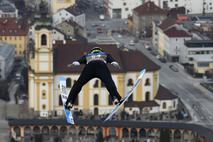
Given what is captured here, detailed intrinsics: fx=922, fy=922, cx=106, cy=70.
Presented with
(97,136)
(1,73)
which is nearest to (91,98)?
(97,136)

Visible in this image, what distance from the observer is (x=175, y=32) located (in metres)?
43.8

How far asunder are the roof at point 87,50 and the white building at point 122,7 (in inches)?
863

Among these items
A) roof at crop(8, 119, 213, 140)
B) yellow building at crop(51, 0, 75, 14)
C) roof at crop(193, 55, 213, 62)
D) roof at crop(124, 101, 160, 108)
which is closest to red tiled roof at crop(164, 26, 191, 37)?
roof at crop(193, 55, 213, 62)

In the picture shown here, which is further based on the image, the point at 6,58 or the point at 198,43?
the point at 198,43

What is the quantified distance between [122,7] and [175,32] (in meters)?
12.1

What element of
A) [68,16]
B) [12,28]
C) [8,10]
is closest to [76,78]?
[12,28]

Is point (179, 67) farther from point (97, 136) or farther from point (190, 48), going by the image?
point (97, 136)

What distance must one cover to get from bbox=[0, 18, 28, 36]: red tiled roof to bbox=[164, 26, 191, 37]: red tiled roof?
6.99 m

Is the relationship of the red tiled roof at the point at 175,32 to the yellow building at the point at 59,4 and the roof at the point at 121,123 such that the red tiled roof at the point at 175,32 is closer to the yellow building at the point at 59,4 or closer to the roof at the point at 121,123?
the yellow building at the point at 59,4

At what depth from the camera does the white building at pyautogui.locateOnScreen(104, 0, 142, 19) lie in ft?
181

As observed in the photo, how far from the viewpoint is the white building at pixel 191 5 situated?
55.6 metres

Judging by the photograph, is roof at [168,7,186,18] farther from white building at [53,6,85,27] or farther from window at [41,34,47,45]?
window at [41,34,47,45]

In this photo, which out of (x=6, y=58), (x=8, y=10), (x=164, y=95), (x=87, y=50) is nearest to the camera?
(x=87, y=50)

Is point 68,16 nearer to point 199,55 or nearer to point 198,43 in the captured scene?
point 198,43
